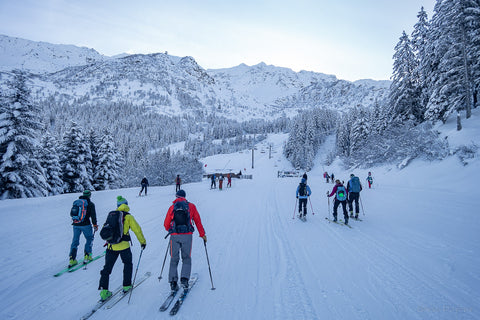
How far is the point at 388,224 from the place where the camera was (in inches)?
358

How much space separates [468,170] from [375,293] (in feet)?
53.3

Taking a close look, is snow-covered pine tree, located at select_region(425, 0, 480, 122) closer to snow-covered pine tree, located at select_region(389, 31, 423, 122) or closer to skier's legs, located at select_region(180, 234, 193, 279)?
snow-covered pine tree, located at select_region(389, 31, 423, 122)

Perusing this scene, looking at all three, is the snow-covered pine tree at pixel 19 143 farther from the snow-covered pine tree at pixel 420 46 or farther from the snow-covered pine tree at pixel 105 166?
the snow-covered pine tree at pixel 420 46

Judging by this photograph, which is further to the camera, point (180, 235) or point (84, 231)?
point (84, 231)

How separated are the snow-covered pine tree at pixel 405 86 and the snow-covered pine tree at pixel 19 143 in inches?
1511

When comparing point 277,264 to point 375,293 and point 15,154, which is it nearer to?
point 375,293

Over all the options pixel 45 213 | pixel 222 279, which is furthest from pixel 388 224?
pixel 45 213

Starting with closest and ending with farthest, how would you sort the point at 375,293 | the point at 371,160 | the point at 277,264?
1. the point at 375,293
2. the point at 277,264
3. the point at 371,160

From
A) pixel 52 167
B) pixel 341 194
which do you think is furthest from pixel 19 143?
pixel 341 194

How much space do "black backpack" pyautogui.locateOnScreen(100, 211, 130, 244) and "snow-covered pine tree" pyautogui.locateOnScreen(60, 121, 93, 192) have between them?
80.7 feet

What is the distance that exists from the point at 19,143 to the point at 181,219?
2007cm

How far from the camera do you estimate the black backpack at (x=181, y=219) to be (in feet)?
14.6

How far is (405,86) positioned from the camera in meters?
27.4

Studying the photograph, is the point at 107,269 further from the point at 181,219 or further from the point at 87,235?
the point at 87,235
